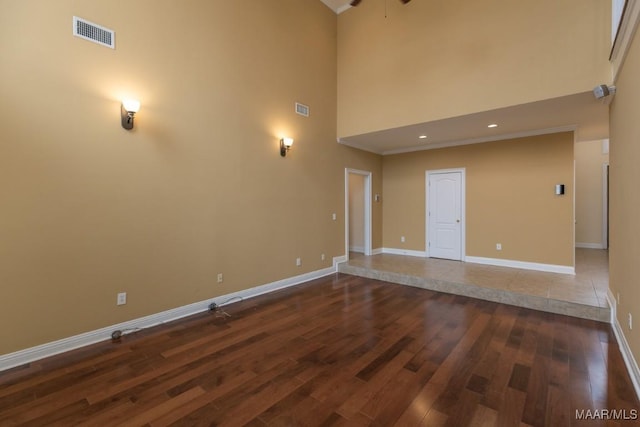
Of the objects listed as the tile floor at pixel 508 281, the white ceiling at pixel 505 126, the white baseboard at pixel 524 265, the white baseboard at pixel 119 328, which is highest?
the white ceiling at pixel 505 126

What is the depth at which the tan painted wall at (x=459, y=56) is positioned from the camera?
138 inches

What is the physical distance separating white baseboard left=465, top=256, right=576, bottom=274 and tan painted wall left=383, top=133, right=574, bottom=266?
0.24 ft

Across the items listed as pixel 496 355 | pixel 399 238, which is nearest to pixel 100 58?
pixel 496 355

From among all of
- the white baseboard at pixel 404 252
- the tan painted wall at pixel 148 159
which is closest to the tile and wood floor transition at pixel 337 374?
the tan painted wall at pixel 148 159

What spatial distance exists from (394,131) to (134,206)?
4346 mm

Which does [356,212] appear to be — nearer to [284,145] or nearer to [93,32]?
[284,145]

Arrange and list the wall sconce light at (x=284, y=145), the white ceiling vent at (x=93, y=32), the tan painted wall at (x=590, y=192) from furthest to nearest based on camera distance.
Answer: the tan painted wall at (x=590, y=192), the wall sconce light at (x=284, y=145), the white ceiling vent at (x=93, y=32)

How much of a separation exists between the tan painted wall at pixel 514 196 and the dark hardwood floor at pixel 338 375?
2.11 meters

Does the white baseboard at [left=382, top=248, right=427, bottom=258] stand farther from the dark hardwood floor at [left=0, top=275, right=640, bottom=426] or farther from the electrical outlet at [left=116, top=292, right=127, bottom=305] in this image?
the electrical outlet at [left=116, top=292, right=127, bottom=305]

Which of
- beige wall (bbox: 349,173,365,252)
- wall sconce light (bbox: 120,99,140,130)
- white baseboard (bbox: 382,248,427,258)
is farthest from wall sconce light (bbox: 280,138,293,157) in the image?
white baseboard (bbox: 382,248,427,258)

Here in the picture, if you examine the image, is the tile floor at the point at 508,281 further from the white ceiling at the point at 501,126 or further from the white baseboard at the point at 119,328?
the white ceiling at the point at 501,126

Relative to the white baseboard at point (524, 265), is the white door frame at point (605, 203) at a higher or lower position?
higher

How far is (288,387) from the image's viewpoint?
7.39 ft

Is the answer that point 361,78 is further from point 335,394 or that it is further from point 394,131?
point 335,394
